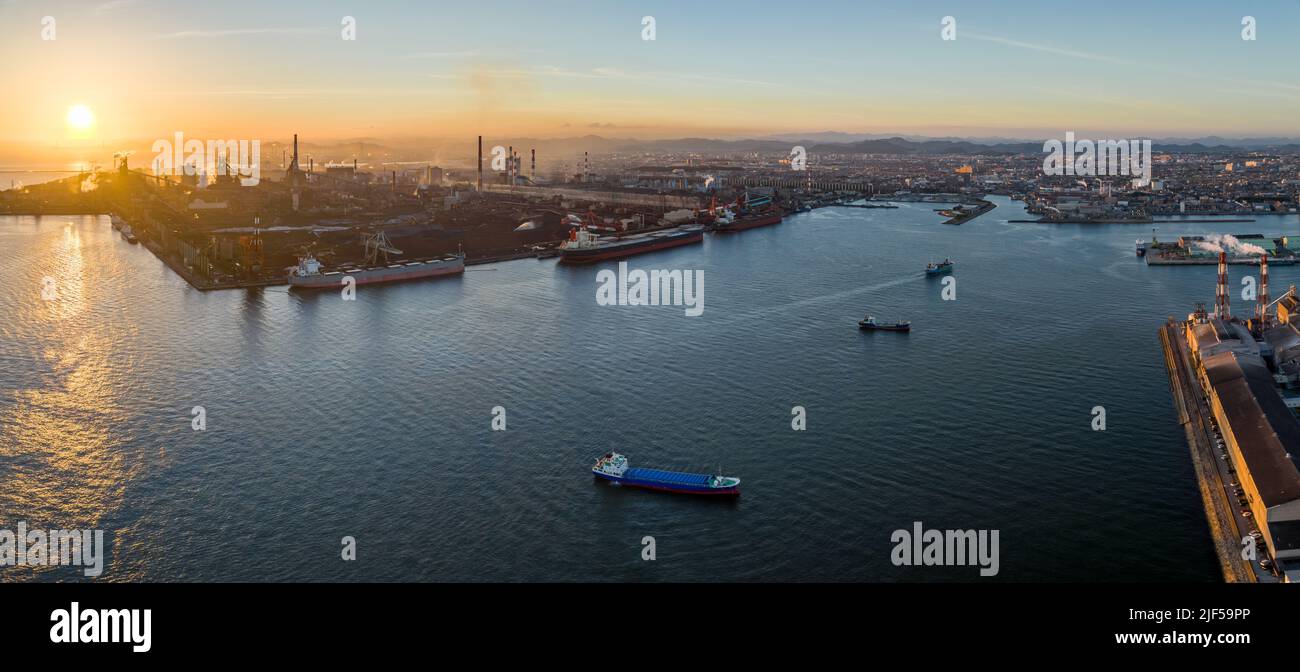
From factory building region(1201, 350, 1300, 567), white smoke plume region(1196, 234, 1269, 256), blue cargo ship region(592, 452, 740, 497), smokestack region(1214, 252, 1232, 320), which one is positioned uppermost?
white smoke plume region(1196, 234, 1269, 256)

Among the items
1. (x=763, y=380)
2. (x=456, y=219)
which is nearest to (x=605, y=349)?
(x=763, y=380)

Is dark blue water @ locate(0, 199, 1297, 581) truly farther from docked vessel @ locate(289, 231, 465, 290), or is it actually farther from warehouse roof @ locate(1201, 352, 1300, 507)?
docked vessel @ locate(289, 231, 465, 290)

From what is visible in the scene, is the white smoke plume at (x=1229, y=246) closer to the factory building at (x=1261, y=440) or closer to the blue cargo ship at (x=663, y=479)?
the factory building at (x=1261, y=440)

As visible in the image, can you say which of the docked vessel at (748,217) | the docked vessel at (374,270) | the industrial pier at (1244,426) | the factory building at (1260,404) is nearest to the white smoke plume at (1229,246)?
the factory building at (1260,404)

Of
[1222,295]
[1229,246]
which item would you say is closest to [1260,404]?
[1222,295]

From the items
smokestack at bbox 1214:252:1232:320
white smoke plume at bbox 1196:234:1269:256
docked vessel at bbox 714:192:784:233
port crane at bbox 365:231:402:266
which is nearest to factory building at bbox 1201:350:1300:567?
smokestack at bbox 1214:252:1232:320

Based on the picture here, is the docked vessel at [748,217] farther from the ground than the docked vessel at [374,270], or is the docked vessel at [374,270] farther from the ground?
the docked vessel at [748,217]
